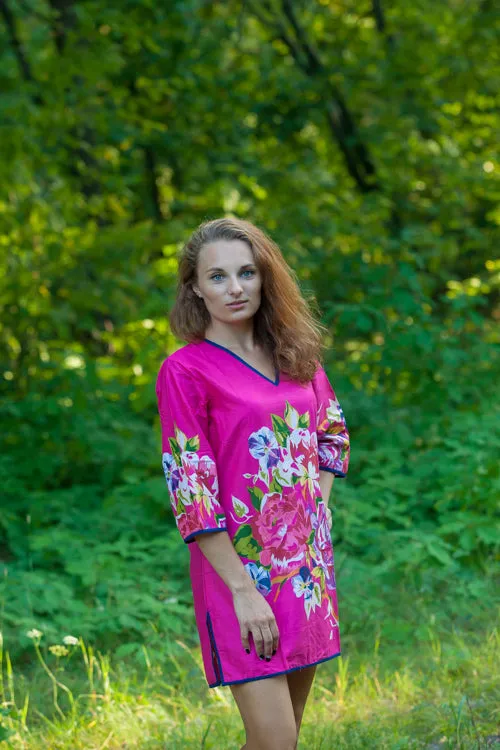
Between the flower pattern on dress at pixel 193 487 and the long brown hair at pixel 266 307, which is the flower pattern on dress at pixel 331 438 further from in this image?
the flower pattern on dress at pixel 193 487

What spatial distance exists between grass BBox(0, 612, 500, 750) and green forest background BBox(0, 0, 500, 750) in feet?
0.04

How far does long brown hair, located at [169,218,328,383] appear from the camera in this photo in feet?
8.23

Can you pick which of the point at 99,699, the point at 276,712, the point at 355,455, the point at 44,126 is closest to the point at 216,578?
the point at 276,712

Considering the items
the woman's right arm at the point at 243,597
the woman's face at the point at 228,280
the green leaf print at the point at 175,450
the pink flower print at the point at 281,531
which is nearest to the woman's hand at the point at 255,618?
the woman's right arm at the point at 243,597

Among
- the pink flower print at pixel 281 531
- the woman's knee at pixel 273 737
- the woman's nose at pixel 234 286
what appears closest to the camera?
the woman's knee at pixel 273 737

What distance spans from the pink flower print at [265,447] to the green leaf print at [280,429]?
1 centimetres

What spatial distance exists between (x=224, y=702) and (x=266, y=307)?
182 cm

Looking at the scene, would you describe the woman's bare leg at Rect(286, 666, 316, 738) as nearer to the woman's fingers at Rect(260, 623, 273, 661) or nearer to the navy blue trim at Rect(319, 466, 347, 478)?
the woman's fingers at Rect(260, 623, 273, 661)

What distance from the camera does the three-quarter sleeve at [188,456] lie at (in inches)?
88.9

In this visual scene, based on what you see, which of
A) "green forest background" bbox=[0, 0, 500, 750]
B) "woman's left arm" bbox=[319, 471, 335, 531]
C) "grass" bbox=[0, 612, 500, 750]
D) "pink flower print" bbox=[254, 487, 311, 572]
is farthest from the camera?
"green forest background" bbox=[0, 0, 500, 750]

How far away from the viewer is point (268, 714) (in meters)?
2.25

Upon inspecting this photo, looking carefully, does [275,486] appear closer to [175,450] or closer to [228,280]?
[175,450]

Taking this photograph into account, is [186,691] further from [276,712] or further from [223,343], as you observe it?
[223,343]

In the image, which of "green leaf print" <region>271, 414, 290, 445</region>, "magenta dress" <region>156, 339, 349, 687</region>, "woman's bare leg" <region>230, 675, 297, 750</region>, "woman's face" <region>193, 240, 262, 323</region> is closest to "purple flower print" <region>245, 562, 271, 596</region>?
"magenta dress" <region>156, 339, 349, 687</region>
